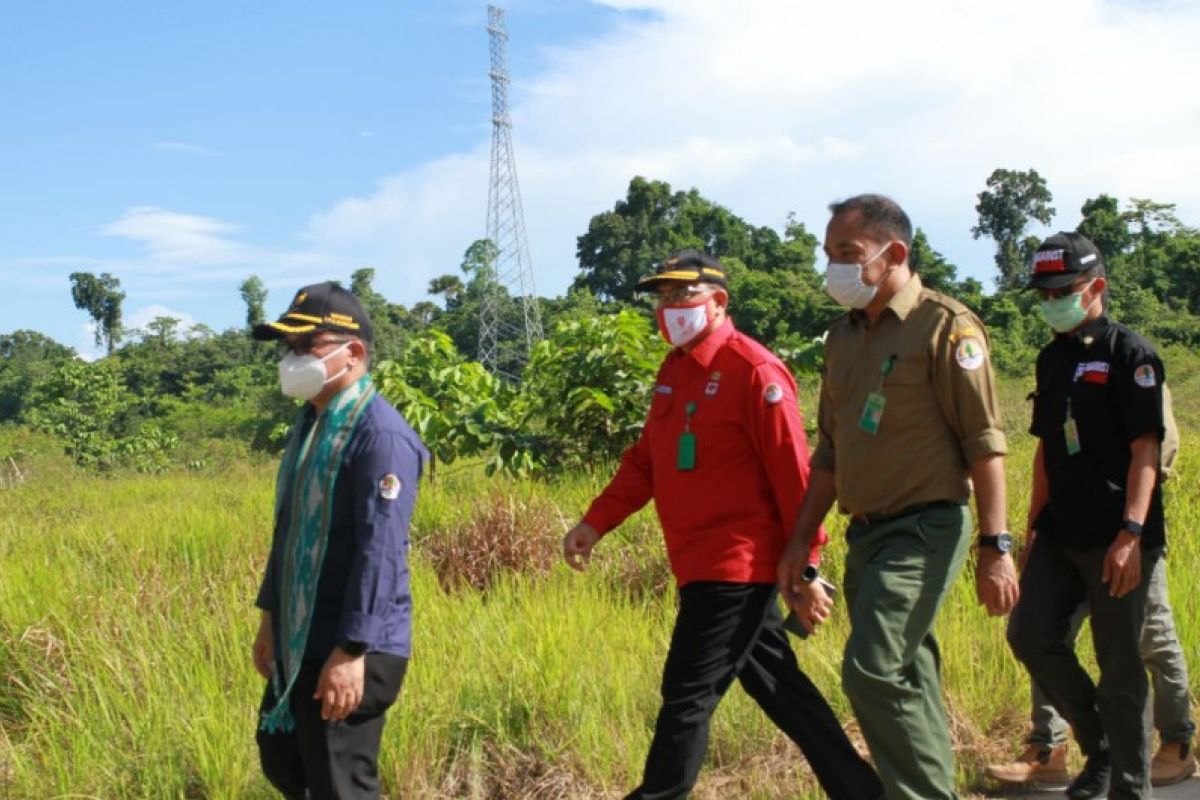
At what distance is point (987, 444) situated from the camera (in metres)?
3.28

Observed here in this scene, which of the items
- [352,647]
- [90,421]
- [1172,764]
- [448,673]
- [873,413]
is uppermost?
[873,413]

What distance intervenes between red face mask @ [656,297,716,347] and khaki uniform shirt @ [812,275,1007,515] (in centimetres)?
50

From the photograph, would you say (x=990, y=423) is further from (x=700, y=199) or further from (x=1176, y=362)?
(x=700, y=199)

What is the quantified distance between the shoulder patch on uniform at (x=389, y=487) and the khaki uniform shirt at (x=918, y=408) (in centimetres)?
133

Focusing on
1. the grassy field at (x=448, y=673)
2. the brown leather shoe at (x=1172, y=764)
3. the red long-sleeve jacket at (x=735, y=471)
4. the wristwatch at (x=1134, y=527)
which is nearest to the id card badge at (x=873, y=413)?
the red long-sleeve jacket at (x=735, y=471)

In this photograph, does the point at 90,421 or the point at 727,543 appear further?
the point at 90,421

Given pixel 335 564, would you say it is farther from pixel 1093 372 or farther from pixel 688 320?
pixel 1093 372

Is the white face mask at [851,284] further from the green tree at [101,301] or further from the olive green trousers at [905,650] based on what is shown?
the green tree at [101,301]

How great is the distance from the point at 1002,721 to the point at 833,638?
2.52ft

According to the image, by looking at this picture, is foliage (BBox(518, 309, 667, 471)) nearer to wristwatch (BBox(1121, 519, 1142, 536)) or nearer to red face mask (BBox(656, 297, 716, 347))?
red face mask (BBox(656, 297, 716, 347))

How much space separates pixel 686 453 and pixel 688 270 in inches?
23.3

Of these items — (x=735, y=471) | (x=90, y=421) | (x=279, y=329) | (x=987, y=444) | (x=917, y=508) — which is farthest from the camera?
(x=90, y=421)

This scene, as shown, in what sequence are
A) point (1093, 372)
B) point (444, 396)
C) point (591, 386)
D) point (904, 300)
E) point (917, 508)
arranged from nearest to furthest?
point (917, 508) < point (904, 300) < point (1093, 372) < point (591, 386) < point (444, 396)

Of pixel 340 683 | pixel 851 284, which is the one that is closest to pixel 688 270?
pixel 851 284
